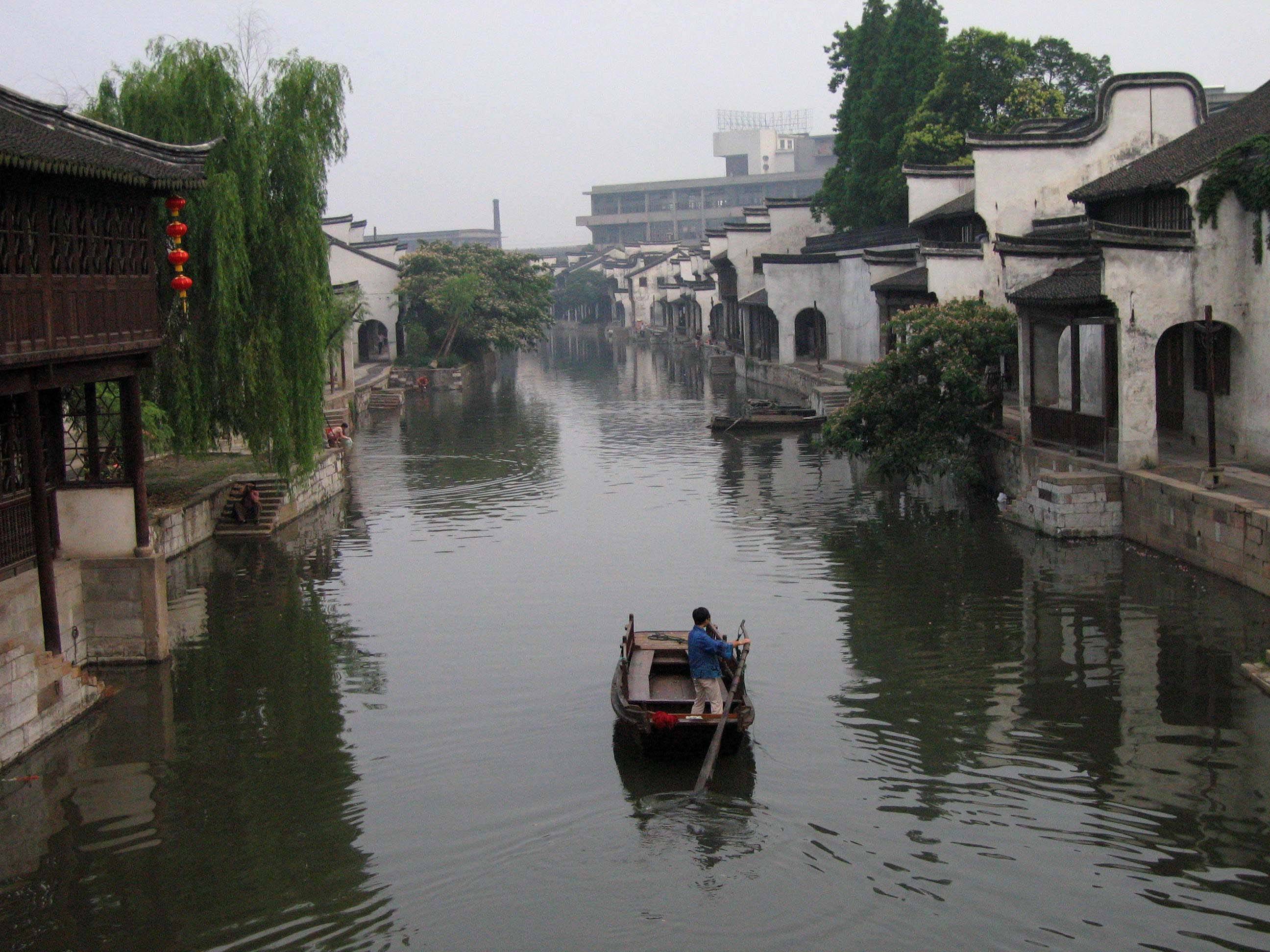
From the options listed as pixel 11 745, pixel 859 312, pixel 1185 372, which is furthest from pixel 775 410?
pixel 11 745

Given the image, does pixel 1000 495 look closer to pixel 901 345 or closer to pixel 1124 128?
pixel 901 345

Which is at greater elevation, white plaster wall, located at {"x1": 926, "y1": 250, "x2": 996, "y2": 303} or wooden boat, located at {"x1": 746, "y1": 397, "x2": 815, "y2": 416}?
white plaster wall, located at {"x1": 926, "y1": 250, "x2": 996, "y2": 303}

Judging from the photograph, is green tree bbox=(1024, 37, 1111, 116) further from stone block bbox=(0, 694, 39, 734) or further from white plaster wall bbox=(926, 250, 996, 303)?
stone block bbox=(0, 694, 39, 734)

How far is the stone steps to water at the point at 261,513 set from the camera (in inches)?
1001

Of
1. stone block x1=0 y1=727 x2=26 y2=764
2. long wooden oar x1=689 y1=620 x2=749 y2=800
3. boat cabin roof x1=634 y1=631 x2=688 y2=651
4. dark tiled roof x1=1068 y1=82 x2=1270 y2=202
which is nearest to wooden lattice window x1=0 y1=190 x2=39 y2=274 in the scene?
stone block x1=0 y1=727 x2=26 y2=764

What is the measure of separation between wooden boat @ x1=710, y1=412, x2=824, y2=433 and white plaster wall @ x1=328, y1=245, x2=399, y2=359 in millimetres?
21904

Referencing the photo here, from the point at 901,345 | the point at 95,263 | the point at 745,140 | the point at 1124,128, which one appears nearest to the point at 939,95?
the point at 1124,128

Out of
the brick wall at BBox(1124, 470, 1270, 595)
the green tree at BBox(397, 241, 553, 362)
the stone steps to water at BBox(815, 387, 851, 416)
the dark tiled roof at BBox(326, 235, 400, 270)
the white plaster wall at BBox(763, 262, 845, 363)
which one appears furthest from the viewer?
the green tree at BBox(397, 241, 553, 362)

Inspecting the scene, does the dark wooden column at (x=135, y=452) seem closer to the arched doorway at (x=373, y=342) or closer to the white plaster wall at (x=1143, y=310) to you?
the white plaster wall at (x=1143, y=310)

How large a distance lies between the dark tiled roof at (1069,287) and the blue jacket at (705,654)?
38.0 ft

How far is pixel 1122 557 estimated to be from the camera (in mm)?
21906

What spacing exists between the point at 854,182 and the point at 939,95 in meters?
6.60

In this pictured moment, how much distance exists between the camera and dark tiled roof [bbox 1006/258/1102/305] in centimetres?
2334

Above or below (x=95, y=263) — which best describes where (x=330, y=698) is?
below
